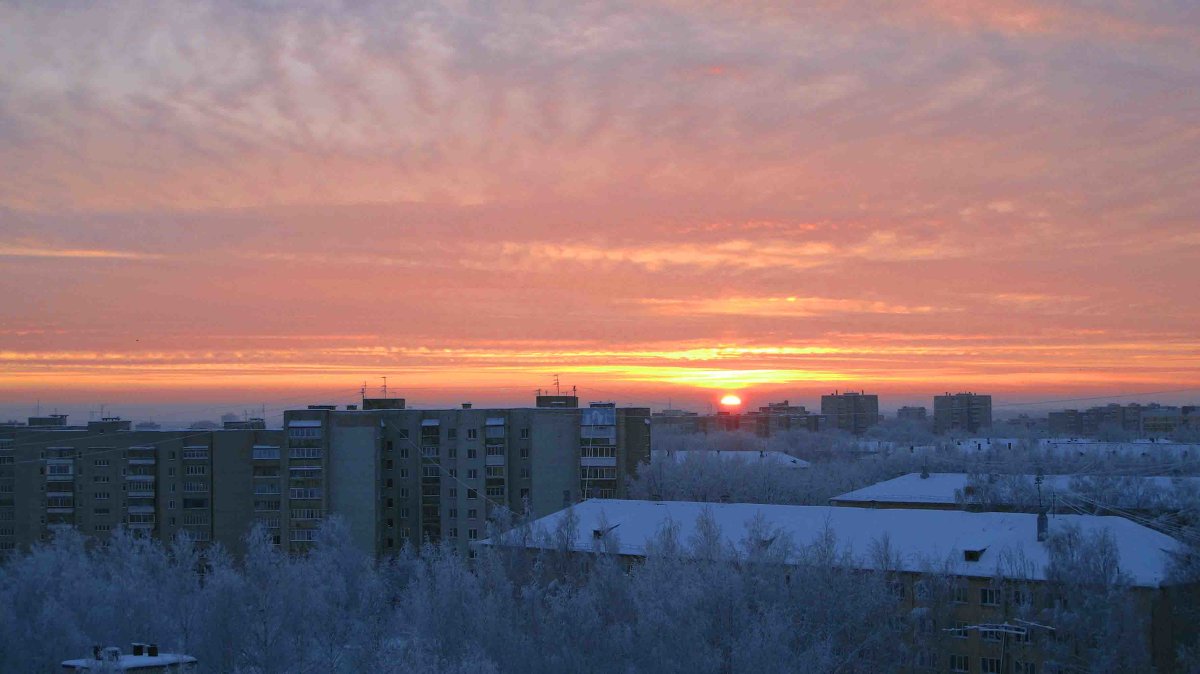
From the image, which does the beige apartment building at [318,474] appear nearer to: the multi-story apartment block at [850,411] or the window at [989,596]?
the window at [989,596]

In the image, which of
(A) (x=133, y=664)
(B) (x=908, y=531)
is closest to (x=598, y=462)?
(B) (x=908, y=531)

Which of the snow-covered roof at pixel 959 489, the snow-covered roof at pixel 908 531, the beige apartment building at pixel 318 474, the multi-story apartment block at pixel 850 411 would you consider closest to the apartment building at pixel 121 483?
the beige apartment building at pixel 318 474

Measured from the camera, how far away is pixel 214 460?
37.4m

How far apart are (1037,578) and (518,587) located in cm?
1122

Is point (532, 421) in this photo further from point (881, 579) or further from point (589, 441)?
point (881, 579)

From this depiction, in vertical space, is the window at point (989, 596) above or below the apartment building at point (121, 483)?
below

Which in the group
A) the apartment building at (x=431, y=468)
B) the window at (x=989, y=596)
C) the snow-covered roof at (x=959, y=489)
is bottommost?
the window at (x=989, y=596)

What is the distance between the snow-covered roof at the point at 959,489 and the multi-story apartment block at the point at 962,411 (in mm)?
106828

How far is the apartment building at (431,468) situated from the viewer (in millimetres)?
36469

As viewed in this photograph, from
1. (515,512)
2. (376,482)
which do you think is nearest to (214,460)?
(376,482)

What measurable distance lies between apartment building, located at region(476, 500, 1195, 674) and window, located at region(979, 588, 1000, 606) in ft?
0.07

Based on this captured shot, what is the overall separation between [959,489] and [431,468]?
19416 millimetres

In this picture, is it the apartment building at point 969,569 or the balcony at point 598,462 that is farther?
the balcony at point 598,462

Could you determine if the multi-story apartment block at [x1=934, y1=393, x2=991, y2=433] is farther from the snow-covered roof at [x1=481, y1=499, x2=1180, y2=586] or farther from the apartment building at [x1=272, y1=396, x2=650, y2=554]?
the snow-covered roof at [x1=481, y1=499, x2=1180, y2=586]
